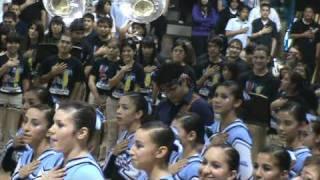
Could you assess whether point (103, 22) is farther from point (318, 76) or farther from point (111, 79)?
point (318, 76)

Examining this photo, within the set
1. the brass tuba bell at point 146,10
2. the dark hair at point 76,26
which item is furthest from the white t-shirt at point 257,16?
the dark hair at point 76,26

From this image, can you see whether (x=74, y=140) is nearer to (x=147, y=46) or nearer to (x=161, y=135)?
(x=161, y=135)

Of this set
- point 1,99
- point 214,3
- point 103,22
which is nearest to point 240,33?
point 214,3

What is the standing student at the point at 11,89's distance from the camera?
353 inches

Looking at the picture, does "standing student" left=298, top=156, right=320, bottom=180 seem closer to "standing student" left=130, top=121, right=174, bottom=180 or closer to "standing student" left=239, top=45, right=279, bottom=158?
"standing student" left=130, top=121, right=174, bottom=180

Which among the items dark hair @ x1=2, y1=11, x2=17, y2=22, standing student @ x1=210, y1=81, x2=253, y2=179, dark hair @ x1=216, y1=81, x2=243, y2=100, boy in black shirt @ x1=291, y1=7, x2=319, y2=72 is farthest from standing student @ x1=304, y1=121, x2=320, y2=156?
dark hair @ x1=2, y1=11, x2=17, y2=22

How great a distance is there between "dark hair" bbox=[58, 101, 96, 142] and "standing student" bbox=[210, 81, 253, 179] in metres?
1.57

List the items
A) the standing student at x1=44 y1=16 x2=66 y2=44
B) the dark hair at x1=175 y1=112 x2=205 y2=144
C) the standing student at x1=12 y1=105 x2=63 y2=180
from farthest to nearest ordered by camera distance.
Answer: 1. the standing student at x1=44 y1=16 x2=66 y2=44
2. the dark hair at x1=175 y1=112 x2=205 y2=144
3. the standing student at x1=12 y1=105 x2=63 y2=180

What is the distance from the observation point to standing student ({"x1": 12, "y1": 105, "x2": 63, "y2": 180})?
500cm

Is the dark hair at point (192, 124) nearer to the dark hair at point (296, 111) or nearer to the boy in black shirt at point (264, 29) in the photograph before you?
the dark hair at point (296, 111)

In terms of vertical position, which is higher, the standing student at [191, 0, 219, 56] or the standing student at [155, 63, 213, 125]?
the standing student at [155, 63, 213, 125]

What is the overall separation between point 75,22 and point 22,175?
5890mm

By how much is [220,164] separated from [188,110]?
225cm

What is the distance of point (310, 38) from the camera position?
40.6 feet
